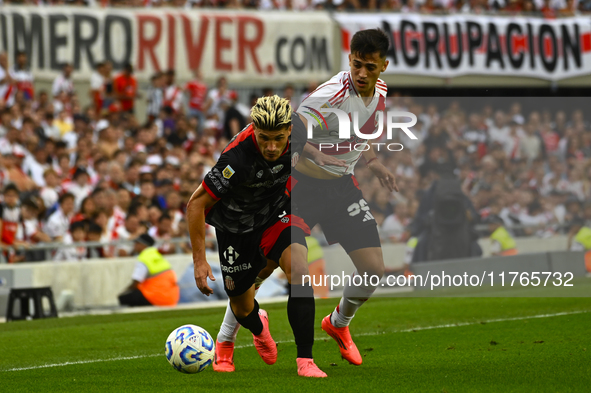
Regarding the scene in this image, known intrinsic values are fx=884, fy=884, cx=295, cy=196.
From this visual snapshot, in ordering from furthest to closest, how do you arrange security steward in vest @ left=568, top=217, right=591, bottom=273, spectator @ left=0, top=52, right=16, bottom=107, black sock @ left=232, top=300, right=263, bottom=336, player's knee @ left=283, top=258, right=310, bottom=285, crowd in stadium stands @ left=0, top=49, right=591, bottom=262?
spectator @ left=0, top=52, right=16, bottom=107 → security steward in vest @ left=568, top=217, right=591, bottom=273 → crowd in stadium stands @ left=0, top=49, right=591, bottom=262 → black sock @ left=232, top=300, right=263, bottom=336 → player's knee @ left=283, top=258, right=310, bottom=285

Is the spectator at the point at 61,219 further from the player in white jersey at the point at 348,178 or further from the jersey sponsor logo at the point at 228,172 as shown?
the jersey sponsor logo at the point at 228,172

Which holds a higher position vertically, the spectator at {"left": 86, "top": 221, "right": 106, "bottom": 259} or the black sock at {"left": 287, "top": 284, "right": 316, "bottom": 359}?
the black sock at {"left": 287, "top": 284, "right": 316, "bottom": 359}

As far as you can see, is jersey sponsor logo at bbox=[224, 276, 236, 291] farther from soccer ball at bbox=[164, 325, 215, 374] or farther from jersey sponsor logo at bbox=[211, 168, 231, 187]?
jersey sponsor logo at bbox=[211, 168, 231, 187]

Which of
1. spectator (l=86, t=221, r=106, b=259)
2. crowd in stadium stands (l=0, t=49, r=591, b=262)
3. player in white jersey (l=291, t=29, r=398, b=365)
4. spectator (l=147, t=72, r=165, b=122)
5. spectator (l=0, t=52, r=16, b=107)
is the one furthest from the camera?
spectator (l=147, t=72, r=165, b=122)

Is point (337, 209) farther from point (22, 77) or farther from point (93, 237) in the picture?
point (22, 77)

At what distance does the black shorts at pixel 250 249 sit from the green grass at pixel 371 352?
2.45 ft

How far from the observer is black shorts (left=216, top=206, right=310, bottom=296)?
665cm

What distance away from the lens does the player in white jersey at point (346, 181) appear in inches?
277

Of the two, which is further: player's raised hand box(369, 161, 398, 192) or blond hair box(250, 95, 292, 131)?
player's raised hand box(369, 161, 398, 192)

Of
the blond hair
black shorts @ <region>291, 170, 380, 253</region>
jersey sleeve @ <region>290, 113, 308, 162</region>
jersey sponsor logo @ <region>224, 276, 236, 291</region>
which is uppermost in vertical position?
the blond hair

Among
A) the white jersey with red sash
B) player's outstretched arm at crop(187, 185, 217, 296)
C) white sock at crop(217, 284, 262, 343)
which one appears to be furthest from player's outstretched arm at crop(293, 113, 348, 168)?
white sock at crop(217, 284, 262, 343)

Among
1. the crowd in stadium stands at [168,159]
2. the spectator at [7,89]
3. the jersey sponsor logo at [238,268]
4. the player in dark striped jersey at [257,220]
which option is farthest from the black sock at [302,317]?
the spectator at [7,89]

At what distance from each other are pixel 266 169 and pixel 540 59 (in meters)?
19.2

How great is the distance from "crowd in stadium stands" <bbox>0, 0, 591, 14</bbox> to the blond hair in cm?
1498
